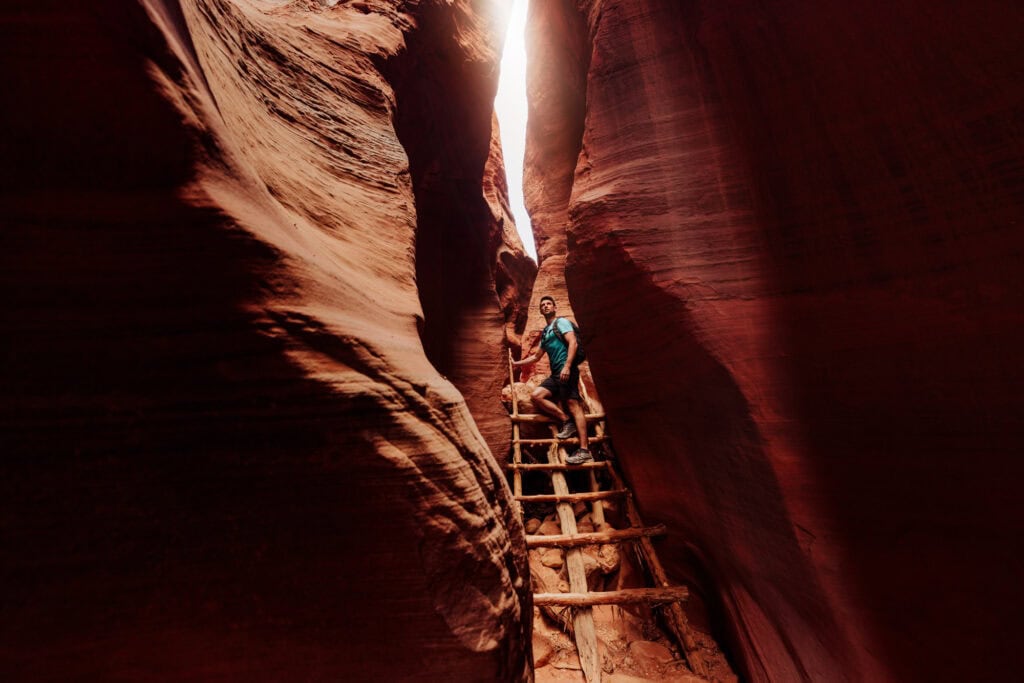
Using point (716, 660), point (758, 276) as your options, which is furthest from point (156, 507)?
point (716, 660)

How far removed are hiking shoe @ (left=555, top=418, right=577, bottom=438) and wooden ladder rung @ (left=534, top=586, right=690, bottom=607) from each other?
1769 mm

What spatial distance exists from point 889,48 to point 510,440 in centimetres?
401

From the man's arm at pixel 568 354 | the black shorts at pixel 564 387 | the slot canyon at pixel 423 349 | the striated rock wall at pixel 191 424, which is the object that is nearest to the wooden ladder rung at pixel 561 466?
the slot canyon at pixel 423 349

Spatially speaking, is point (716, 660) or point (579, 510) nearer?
point (716, 660)

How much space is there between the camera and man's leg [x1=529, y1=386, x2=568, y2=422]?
462 centimetres

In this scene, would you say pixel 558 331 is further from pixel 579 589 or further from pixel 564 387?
pixel 579 589

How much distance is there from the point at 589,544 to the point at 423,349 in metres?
2.28

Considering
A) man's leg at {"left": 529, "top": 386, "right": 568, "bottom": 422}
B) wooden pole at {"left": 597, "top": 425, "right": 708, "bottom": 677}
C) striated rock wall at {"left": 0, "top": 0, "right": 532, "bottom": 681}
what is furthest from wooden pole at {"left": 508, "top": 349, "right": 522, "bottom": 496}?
striated rock wall at {"left": 0, "top": 0, "right": 532, "bottom": 681}

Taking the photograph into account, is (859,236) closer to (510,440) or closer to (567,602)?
(567,602)

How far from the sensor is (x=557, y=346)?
4844 mm

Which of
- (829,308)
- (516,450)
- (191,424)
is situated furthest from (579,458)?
(191,424)

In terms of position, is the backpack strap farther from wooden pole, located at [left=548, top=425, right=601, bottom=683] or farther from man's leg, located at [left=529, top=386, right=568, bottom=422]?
wooden pole, located at [left=548, top=425, right=601, bottom=683]

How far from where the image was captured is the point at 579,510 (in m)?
3.80

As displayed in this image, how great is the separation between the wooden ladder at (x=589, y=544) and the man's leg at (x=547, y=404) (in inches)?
13.7
